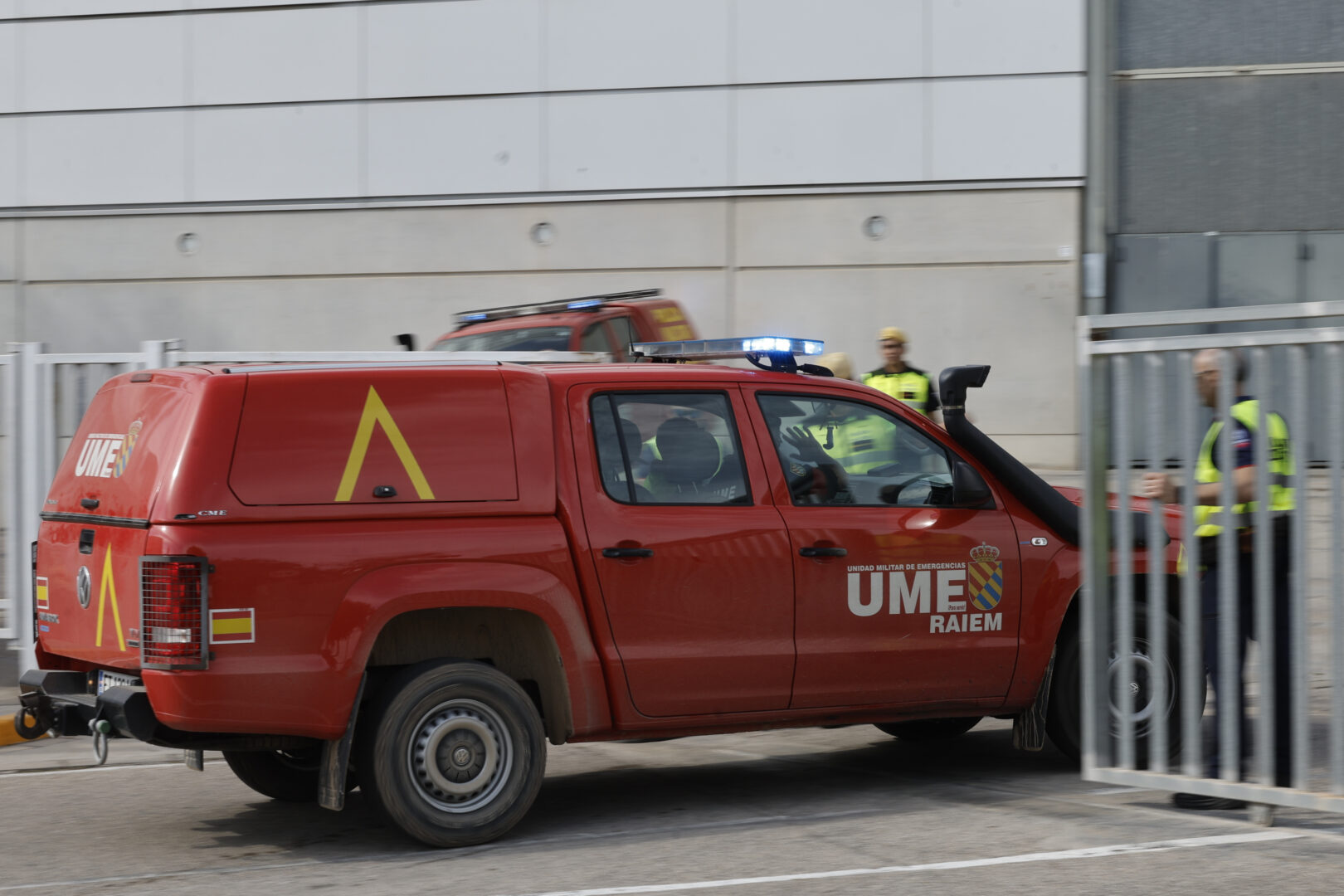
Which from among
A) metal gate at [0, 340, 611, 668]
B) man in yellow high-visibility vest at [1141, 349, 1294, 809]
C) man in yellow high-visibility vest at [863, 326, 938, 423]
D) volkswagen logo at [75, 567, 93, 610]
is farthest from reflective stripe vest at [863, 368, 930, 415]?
volkswagen logo at [75, 567, 93, 610]

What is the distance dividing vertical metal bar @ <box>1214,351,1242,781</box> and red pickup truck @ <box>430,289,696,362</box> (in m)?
6.49

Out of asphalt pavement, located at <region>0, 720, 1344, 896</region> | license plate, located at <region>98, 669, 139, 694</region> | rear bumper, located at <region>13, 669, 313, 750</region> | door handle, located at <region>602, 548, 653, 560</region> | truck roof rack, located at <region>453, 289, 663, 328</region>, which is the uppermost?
truck roof rack, located at <region>453, 289, 663, 328</region>

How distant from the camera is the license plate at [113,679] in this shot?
5.64 metres

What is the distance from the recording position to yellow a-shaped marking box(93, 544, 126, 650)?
5570 mm

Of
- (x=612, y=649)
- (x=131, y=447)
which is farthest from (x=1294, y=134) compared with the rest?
(x=131, y=447)

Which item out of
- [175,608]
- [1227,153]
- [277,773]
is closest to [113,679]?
[175,608]

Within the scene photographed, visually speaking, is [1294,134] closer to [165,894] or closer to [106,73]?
[106,73]

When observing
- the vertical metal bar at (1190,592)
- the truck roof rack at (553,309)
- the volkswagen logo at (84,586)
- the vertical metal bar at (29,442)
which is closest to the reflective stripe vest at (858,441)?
the vertical metal bar at (1190,592)

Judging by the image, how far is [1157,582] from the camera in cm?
589

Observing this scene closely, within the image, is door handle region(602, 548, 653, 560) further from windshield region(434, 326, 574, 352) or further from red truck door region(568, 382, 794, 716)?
windshield region(434, 326, 574, 352)

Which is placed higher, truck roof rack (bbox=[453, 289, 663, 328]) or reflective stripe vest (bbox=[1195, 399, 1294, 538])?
truck roof rack (bbox=[453, 289, 663, 328])

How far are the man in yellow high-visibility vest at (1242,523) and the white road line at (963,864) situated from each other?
306 mm

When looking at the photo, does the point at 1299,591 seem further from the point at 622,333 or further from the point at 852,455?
the point at 622,333

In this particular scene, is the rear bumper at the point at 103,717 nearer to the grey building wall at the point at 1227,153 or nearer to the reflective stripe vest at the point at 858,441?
the reflective stripe vest at the point at 858,441
